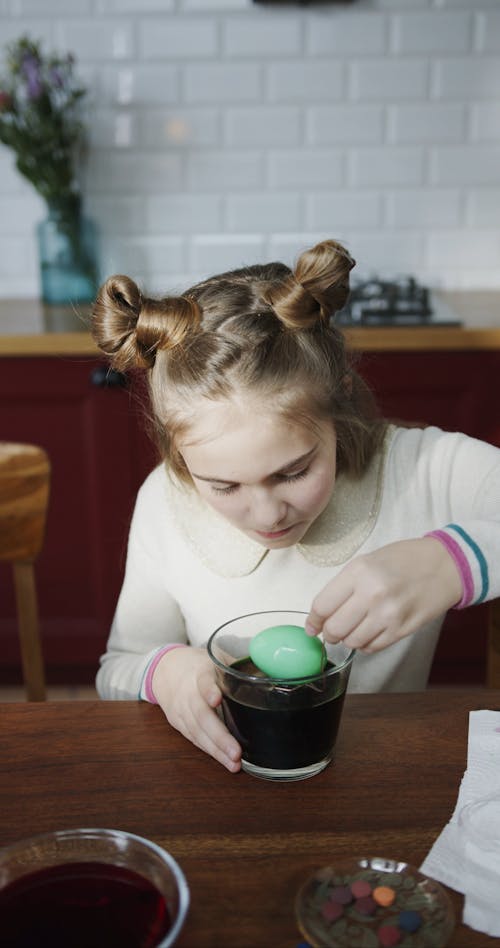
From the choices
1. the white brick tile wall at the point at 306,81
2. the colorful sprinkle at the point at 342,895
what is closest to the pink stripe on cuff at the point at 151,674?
the colorful sprinkle at the point at 342,895

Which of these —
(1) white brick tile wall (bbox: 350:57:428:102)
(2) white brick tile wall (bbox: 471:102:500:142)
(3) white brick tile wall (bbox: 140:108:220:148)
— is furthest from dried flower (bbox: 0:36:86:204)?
(2) white brick tile wall (bbox: 471:102:500:142)

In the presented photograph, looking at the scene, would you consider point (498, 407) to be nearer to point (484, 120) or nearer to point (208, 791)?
point (484, 120)

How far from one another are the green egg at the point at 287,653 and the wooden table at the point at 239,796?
0.29 ft

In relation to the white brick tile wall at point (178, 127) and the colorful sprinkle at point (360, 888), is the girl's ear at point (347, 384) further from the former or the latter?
the white brick tile wall at point (178, 127)

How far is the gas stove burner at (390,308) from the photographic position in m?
2.40

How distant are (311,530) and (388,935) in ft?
2.47

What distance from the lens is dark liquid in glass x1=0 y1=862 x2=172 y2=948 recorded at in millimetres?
638

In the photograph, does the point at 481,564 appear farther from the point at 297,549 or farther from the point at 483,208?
the point at 483,208

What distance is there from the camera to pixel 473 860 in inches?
29.9

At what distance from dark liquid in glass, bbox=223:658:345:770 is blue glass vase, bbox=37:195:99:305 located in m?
1.98

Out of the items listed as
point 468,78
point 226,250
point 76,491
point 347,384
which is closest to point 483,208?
point 468,78

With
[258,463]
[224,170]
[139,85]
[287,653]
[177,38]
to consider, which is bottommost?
[287,653]

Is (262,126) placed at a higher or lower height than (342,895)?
higher

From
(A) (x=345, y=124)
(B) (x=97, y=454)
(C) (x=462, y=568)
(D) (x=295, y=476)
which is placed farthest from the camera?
(A) (x=345, y=124)
